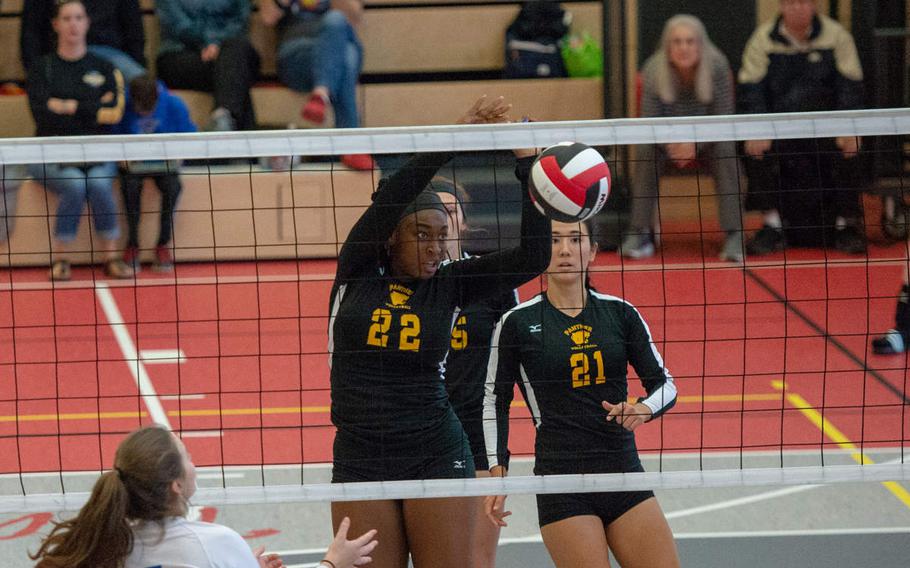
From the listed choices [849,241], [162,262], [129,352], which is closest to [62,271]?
[162,262]

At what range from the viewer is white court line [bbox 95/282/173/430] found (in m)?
7.15

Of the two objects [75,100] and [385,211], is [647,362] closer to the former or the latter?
[385,211]

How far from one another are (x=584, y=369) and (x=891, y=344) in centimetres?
459

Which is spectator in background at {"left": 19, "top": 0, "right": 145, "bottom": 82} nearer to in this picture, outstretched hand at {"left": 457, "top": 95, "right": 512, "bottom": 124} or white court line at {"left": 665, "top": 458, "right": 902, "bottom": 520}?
white court line at {"left": 665, "top": 458, "right": 902, "bottom": 520}

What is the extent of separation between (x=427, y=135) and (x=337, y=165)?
7.21 meters

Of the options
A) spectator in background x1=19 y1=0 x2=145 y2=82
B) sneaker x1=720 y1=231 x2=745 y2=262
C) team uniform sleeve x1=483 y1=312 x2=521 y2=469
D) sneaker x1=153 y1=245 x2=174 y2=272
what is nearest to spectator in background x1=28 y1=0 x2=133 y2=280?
sneaker x1=153 y1=245 x2=174 y2=272

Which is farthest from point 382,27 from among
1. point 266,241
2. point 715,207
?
point 715,207

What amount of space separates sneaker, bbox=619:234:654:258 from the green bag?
1.72 metres

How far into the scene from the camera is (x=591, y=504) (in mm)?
4078

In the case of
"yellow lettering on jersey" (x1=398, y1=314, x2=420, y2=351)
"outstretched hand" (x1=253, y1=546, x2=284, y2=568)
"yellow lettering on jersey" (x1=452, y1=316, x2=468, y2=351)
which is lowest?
"outstretched hand" (x1=253, y1=546, x2=284, y2=568)

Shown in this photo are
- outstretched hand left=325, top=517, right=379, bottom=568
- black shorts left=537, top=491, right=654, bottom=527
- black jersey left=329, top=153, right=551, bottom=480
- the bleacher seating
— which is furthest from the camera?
the bleacher seating

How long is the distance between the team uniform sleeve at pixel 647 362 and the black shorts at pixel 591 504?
0.29 m

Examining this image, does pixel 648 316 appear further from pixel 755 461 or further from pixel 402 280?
pixel 402 280

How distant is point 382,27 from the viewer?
11.9 m
